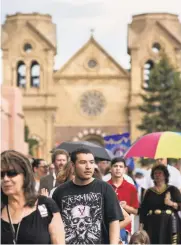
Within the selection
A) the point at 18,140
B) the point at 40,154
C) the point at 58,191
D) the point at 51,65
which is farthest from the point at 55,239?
the point at 51,65

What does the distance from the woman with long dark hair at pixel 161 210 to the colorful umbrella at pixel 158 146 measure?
0.32 meters

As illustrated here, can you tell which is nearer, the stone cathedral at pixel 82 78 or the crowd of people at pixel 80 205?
the crowd of people at pixel 80 205

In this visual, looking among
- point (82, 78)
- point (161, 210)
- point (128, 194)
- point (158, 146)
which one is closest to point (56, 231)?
point (128, 194)

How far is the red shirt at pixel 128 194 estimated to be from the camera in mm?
9445

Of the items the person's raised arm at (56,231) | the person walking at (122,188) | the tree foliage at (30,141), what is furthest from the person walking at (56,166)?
the tree foliage at (30,141)

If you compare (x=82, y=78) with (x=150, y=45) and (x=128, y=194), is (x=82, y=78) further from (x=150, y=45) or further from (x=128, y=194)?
(x=128, y=194)

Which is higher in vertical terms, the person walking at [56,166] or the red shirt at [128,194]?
the person walking at [56,166]

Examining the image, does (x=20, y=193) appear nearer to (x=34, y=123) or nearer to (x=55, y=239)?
(x=55, y=239)

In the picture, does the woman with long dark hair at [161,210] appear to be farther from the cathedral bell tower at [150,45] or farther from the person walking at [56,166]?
the cathedral bell tower at [150,45]

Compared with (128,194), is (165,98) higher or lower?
higher

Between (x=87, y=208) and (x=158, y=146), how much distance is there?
4.12 metres

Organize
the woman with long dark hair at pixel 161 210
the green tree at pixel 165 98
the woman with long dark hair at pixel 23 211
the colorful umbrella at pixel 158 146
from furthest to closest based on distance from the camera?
the green tree at pixel 165 98 → the colorful umbrella at pixel 158 146 → the woman with long dark hair at pixel 161 210 → the woman with long dark hair at pixel 23 211

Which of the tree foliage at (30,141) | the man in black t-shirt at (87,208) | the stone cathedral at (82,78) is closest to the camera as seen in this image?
the man in black t-shirt at (87,208)

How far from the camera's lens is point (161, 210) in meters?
10.7
